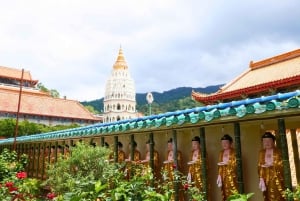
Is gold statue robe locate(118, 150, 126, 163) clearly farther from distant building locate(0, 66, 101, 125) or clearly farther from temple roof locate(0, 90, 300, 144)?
distant building locate(0, 66, 101, 125)

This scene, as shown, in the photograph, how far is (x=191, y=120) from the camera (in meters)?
6.48

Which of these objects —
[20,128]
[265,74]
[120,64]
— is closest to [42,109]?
[20,128]

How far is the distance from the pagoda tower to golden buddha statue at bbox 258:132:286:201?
5646cm

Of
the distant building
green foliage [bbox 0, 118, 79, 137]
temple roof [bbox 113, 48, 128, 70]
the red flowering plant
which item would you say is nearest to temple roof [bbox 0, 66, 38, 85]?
the distant building

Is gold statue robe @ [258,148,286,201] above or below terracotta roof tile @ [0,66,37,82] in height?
below

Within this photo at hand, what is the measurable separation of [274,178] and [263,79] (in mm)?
13036

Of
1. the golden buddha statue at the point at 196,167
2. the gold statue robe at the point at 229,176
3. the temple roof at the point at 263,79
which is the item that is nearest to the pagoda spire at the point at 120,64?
the temple roof at the point at 263,79

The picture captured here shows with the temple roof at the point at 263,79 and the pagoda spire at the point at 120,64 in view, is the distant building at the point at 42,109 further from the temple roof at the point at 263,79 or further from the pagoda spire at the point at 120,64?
the temple roof at the point at 263,79

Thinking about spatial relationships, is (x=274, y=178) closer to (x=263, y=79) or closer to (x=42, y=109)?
(x=263, y=79)

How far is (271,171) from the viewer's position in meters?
5.93

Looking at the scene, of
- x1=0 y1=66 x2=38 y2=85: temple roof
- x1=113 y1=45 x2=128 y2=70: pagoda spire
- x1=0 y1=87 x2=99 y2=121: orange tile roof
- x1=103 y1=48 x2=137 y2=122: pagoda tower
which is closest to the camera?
x1=0 y1=87 x2=99 y2=121: orange tile roof

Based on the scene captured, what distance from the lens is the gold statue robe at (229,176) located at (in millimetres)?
6602

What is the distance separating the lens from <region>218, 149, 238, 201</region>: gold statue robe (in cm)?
660

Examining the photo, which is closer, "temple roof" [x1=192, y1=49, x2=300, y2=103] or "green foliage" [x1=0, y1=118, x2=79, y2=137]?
"temple roof" [x1=192, y1=49, x2=300, y2=103]
